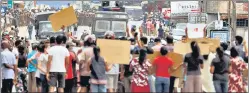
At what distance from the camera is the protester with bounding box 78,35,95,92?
49.3 ft

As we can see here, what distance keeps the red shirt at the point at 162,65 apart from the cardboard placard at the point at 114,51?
0.76 m

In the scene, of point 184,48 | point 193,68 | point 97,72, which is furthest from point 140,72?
point 184,48

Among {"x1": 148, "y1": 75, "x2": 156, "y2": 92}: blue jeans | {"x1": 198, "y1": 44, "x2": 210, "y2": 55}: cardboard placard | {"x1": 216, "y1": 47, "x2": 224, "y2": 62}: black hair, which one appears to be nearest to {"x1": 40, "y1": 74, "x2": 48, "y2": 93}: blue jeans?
{"x1": 148, "y1": 75, "x2": 156, "y2": 92}: blue jeans

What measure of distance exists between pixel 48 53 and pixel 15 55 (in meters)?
1.87

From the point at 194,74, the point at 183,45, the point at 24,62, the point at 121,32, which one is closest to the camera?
the point at 194,74

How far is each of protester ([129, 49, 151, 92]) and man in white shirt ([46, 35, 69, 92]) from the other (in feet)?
4.98

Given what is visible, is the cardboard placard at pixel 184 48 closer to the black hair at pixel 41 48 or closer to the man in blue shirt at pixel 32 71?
the black hair at pixel 41 48

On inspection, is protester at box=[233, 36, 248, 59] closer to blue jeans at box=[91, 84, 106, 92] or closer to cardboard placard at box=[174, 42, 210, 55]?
cardboard placard at box=[174, 42, 210, 55]

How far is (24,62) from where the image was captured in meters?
17.2

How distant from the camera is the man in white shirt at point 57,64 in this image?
15.0 m

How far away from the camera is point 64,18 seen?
16.8 m

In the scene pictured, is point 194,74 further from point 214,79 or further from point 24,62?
point 24,62

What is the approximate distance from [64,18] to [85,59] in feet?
6.79

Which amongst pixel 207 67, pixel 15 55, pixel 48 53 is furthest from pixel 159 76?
pixel 15 55
